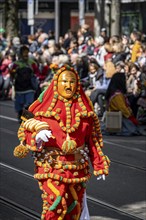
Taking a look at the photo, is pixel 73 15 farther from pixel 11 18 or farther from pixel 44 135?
pixel 44 135

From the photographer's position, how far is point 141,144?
53.1 ft

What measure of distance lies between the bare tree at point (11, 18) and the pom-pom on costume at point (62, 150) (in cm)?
2568

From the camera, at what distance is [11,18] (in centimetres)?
3359

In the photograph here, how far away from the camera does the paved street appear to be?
33.3ft

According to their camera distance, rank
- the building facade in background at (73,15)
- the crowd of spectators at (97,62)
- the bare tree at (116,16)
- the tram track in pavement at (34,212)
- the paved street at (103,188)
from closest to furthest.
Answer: the tram track in pavement at (34,212)
the paved street at (103,188)
the crowd of spectators at (97,62)
the bare tree at (116,16)
the building facade in background at (73,15)

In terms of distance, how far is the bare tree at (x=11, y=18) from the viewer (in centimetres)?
3341

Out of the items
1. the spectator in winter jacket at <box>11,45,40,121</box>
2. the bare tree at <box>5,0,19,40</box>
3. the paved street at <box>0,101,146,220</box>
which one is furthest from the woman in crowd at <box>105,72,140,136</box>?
the bare tree at <box>5,0,19,40</box>

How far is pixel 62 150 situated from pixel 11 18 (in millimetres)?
26245

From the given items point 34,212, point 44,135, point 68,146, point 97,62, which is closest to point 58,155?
point 68,146

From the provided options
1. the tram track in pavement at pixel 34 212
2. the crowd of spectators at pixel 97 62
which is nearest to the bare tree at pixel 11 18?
the crowd of spectators at pixel 97 62

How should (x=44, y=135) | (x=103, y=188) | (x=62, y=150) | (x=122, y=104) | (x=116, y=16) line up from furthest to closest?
1. (x=116, y=16)
2. (x=122, y=104)
3. (x=103, y=188)
4. (x=62, y=150)
5. (x=44, y=135)

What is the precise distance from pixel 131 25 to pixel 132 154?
733 inches

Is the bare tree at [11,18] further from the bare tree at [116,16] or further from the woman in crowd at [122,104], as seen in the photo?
the woman in crowd at [122,104]

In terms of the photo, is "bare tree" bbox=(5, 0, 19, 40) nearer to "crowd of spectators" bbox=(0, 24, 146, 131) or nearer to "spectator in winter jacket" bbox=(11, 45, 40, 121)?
"crowd of spectators" bbox=(0, 24, 146, 131)
